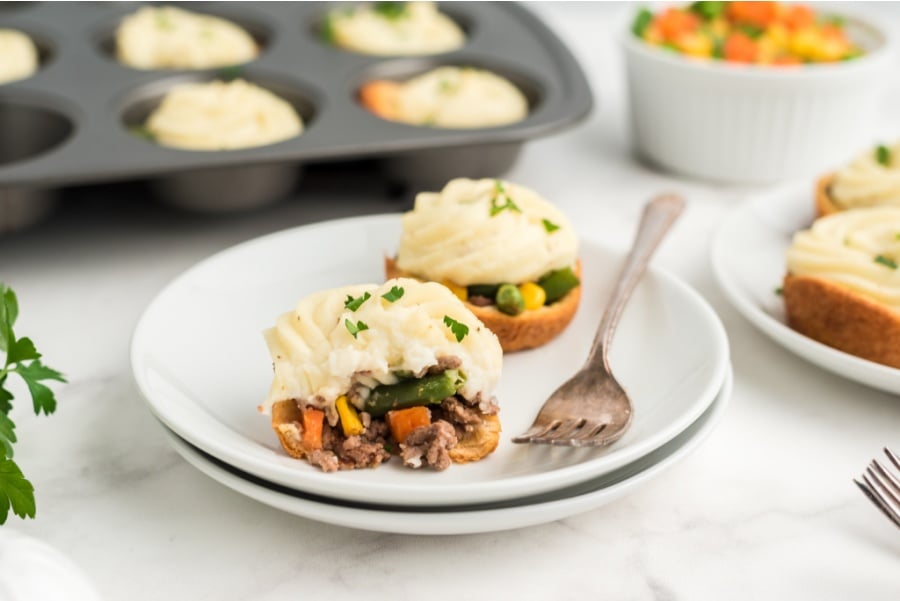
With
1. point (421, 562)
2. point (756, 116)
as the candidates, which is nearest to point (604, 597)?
point (421, 562)

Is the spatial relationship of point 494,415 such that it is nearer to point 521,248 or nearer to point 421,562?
point 421,562

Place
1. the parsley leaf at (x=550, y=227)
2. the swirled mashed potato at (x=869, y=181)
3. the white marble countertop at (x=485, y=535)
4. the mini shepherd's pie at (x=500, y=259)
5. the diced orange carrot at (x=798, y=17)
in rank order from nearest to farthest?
the white marble countertop at (x=485, y=535) < the mini shepherd's pie at (x=500, y=259) < the parsley leaf at (x=550, y=227) < the swirled mashed potato at (x=869, y=181) < the diced orange carrot at (x=798, y=17)

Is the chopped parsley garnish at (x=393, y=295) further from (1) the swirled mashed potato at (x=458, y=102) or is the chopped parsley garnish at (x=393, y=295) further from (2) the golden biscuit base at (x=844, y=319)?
(1) the swirled mashed potato at (x=458, y=102)

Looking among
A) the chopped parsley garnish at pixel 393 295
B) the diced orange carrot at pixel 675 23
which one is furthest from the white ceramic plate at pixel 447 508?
the diced orange carrot at pixel 675 23

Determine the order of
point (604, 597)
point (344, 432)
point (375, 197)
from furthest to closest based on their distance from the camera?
point (375, 197)
point (344, 432)
point (604, 597)

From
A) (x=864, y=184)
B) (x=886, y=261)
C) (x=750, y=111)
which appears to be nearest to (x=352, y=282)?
(x=886, y=261)

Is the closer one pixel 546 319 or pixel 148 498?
pixel 148 498
